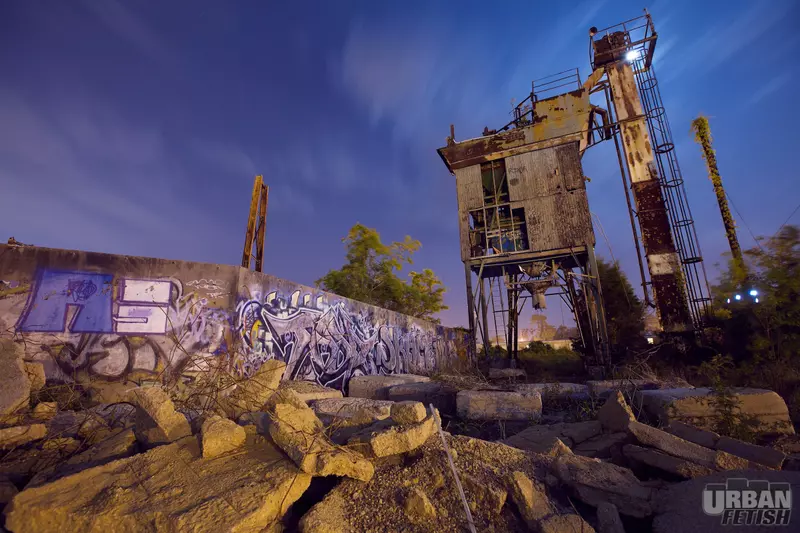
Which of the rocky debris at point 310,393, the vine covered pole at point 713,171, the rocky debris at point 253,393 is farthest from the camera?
the vine covered pole at point 713,171

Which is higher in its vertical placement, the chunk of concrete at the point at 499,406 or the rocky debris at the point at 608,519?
the chunk of concrete at the point at 499,406

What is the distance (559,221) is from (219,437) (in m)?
13.7

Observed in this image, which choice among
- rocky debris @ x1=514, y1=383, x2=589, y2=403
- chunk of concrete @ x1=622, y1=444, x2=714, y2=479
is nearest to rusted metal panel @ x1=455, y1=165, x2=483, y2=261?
rocky debris @ x1=514, y1=383, x2=589, y2=403

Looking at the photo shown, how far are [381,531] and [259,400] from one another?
1.80 meters

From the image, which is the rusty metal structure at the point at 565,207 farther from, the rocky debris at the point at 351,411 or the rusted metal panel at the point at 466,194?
the rocky debris at the point at 351,411

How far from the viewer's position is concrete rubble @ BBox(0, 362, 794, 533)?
6.65 ft

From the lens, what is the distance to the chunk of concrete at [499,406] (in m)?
5.20


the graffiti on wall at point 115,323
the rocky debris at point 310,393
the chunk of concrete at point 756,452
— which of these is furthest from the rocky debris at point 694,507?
the graffiti on wall at point 115,323

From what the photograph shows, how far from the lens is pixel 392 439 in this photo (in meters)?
2.56

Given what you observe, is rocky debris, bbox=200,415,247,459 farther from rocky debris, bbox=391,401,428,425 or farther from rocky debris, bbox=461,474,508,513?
rocky debris, bbox=461,474,508,513

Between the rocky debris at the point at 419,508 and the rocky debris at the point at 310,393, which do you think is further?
the rocky debris at the point at 310,393

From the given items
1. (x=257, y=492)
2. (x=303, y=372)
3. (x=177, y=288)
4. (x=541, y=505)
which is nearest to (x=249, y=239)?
(x=177, y=288)

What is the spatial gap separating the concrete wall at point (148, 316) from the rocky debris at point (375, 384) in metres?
1.19

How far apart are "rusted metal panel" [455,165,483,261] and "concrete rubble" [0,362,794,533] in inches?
474
